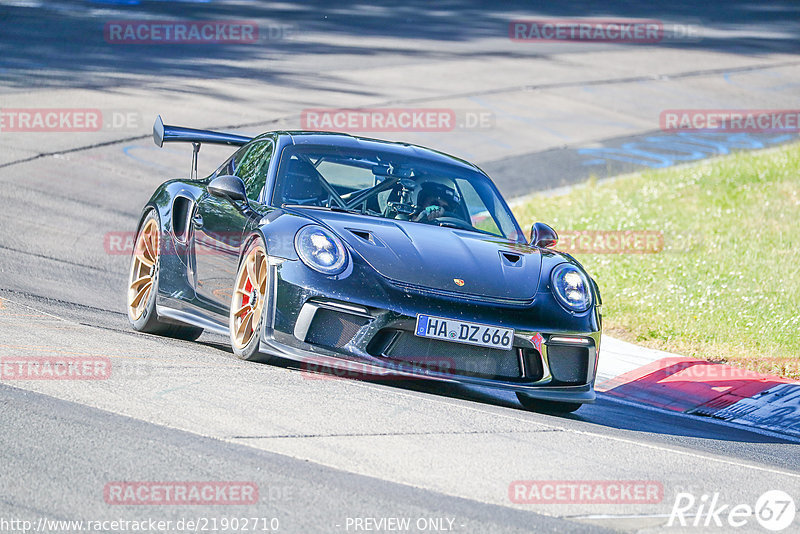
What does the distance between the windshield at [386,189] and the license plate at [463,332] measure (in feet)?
3.97

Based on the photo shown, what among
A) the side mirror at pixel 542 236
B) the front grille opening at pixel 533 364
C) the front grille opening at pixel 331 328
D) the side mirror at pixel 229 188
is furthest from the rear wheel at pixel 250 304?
the side mirror at pixel 542 236

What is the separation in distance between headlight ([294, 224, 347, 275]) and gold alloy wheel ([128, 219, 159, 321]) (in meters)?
1.99

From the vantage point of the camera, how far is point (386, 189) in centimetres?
742

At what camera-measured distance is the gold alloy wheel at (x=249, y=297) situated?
6.46m

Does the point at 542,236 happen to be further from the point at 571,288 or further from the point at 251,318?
the point at 251,318

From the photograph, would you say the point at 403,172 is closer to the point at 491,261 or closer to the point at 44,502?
the point at 491,261

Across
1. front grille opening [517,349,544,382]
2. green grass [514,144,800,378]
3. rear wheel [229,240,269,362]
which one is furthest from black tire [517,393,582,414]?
green grass [514,144,800,378]

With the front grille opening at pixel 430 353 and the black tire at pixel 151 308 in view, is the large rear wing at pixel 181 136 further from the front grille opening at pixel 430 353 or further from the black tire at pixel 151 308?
the front grille opening at pixel 430 353

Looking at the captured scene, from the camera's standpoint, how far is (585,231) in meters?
13.4

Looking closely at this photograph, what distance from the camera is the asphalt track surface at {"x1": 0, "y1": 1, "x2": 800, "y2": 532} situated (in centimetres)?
451

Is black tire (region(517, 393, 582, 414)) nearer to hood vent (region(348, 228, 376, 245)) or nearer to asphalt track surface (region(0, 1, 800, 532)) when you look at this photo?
asphalt track surface (region(0, 1, 800, 532))

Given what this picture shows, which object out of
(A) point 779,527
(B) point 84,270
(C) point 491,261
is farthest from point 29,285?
(A) point 779,527

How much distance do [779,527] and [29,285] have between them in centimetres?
618

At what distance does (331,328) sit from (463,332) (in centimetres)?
66
